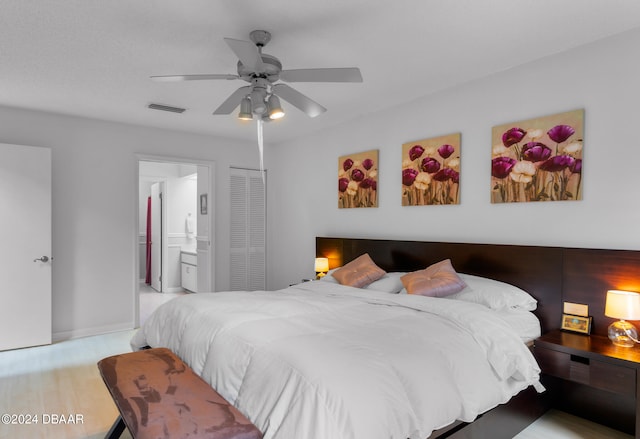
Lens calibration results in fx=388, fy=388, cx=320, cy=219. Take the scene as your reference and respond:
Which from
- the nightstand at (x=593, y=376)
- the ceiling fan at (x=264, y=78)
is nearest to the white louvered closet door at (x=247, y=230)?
the ceiling fan at (x=264, y=78)

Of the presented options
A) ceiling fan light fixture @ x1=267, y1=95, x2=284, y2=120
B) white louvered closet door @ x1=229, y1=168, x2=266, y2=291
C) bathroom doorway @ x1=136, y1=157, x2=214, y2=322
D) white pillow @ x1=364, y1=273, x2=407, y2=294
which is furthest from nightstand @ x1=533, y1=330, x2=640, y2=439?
bathroom doorway @ x1=136, y1=157, x2=214, y2=322

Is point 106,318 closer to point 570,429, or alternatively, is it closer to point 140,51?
point 140,51

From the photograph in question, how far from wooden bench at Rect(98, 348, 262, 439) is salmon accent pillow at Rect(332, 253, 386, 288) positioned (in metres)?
1.82

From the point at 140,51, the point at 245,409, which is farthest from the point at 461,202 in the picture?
the point at 140,51

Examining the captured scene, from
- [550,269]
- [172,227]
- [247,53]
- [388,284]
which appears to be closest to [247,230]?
[172,227]

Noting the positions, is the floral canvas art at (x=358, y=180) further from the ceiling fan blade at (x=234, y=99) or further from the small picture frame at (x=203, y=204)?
the small picture frame at (x=203, y=204)

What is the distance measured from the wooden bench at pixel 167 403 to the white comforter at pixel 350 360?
0.35 ft

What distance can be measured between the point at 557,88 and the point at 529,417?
2.29 metres

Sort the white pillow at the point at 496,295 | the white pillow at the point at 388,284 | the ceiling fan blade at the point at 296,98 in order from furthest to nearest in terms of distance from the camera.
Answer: the white pillow at the point at 388,284, the white pillow at the point at 496,295, the ceiling fan blade at the point at 296,98

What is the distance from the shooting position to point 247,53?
6.74ft

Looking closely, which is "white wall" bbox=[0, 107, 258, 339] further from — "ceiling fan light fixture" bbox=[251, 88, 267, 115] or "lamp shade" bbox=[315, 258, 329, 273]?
"ceiling fan light fixture" bbox=[251, 88, 267, 115]

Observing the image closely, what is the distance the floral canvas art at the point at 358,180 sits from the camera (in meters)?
4.26

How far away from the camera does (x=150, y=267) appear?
769 centimetres

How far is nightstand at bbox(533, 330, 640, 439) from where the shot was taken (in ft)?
6.98
